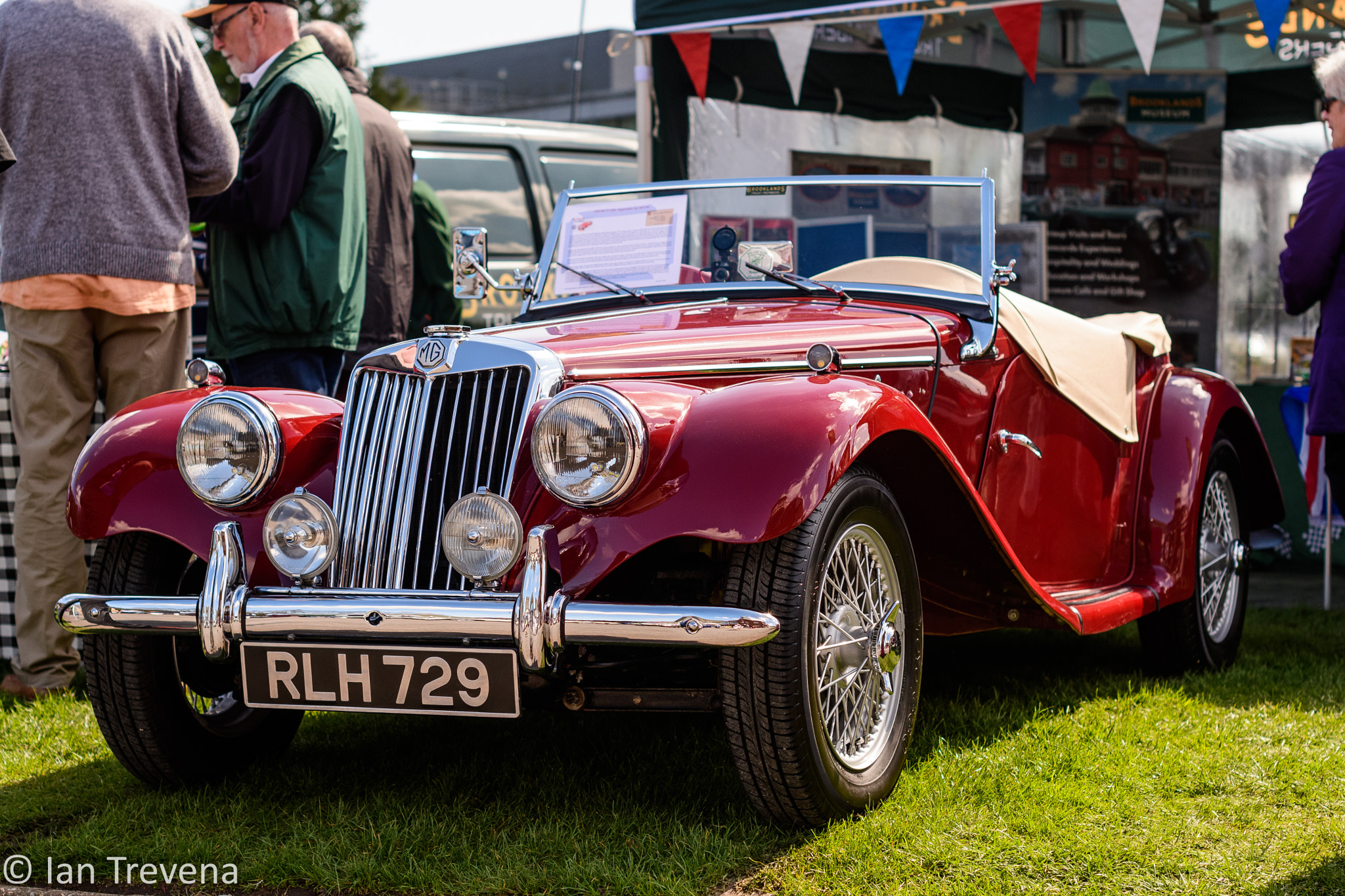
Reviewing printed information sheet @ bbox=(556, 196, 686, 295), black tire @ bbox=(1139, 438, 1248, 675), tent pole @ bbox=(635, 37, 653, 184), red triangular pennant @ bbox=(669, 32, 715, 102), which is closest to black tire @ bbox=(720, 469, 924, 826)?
printed information sheet @ bbox=(556, 196, 686, 295)

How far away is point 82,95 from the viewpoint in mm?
3879

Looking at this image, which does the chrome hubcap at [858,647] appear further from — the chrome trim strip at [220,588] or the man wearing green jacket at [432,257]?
the man wearing green jacket at [432,257]

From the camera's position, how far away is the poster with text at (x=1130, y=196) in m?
8.06

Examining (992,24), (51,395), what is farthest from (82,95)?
(992,24)

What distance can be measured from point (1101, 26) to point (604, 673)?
6890 millimetres

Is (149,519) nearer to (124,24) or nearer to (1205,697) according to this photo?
(124,24)

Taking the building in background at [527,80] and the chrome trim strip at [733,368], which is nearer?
the chrome trim strip at [733,368]

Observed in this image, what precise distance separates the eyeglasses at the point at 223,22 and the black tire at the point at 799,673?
9.29ft

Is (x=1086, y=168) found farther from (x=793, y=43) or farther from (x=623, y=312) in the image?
(x=623, y=312)

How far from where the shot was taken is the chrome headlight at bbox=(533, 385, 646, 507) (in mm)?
2469

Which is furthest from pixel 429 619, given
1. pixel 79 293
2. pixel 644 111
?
pixel 644 111

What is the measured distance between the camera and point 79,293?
12.7 feet

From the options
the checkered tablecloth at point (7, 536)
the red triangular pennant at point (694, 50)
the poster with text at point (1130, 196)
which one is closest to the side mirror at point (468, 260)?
the checkered tablecloth at point (7, 536)

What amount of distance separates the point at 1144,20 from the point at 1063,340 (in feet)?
7.11
